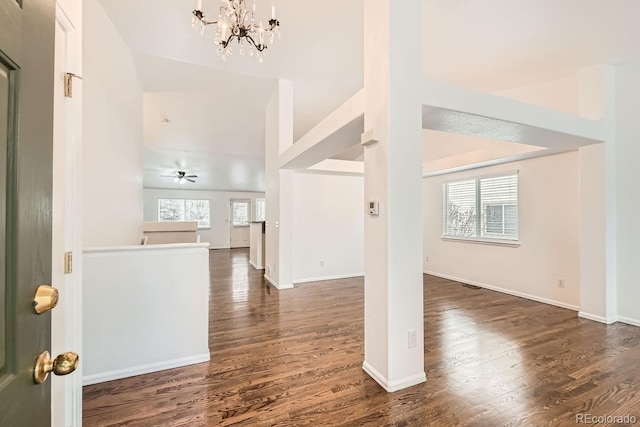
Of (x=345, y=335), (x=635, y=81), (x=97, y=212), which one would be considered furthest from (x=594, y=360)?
(x=97, y=212)

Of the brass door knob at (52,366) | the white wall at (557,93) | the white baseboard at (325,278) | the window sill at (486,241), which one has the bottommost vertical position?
the white baseboard at (325,278)

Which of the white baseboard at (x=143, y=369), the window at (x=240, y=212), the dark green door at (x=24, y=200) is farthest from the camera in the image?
the window at (x=240, y=212)

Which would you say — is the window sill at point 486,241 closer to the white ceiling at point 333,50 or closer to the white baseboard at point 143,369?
the white ceiling at point 333,50

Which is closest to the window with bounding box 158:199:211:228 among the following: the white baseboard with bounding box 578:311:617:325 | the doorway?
the doorway

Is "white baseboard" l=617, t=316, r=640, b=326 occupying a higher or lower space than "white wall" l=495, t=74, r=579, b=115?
lower

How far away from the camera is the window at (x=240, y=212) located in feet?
39.5

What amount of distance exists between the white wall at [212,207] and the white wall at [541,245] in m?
9.37

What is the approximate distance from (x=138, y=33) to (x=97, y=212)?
2.36m

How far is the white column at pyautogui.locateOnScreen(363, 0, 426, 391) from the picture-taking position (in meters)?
2.02

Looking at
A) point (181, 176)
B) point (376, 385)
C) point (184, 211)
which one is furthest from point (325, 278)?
point (184, 211)

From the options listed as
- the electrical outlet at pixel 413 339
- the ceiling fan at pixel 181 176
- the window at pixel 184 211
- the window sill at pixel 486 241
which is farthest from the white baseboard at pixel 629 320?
the window at pixel 184 211

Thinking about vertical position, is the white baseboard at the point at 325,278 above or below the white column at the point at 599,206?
below

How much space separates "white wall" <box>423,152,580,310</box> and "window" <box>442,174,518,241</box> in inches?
5.8

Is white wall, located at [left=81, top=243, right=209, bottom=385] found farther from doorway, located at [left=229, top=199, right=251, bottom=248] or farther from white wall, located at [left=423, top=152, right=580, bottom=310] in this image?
doorway, located at [left=229, top=199, right=251, bottom=248]
